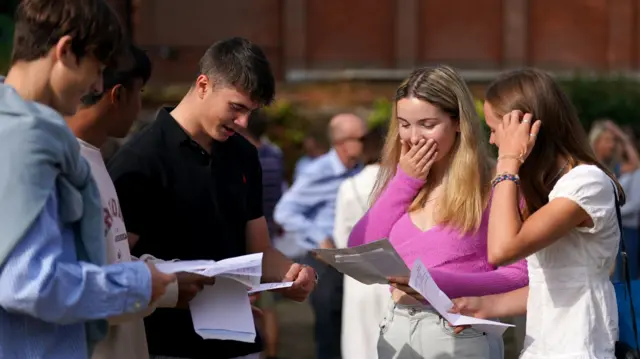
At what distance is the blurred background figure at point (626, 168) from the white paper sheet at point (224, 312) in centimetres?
716

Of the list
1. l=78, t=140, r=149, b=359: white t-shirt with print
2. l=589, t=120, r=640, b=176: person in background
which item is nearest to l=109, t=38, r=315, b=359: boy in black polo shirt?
l=78, t=140, r=149, b=359: white t-shirt with print

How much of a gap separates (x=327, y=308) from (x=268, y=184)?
1.00 meters

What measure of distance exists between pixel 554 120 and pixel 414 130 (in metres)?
0.50

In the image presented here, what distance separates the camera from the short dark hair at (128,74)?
3258 mm

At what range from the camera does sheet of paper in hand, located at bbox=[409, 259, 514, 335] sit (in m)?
3.25

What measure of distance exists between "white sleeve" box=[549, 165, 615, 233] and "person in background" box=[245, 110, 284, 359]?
3928 millimetres

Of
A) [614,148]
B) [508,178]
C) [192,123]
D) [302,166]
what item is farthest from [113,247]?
[614,148]

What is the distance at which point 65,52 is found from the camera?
100 inches

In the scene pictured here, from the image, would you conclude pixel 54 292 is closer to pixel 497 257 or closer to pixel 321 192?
pixel 497 257

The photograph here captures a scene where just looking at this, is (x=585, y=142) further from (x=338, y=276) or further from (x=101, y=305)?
(x=338, y=276)

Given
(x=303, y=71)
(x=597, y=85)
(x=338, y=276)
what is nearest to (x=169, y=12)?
(x=303, y=71)

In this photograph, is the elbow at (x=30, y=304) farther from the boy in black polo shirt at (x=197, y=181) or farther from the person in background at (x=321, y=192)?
the person in background at (x=321, y=192)

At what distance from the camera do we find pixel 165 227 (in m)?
3.50

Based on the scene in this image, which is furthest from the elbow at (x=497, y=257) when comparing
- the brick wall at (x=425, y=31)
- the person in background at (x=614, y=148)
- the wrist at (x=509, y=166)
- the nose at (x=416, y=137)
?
the brick wall at (x=425, y=31)
